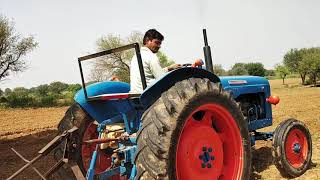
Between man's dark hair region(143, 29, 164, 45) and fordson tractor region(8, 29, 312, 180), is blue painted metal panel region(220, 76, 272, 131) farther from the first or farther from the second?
man's dark hair region(143, 29, 164, 45)

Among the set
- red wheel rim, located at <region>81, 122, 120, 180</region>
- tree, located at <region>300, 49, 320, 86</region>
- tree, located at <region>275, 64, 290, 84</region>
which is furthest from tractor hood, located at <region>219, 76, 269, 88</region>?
tree, located at <region>275, 64, 290, 84</region>

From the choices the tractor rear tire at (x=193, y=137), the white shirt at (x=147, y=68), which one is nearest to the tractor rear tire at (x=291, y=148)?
the tractor rear tire at (x=193, y=137)

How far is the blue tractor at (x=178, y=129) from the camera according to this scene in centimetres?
313

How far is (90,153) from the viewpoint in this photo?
16.2 ft

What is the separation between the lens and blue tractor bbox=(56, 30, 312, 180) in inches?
123

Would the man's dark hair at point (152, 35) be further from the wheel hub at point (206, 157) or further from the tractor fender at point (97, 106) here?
the wheel hub at point (206, 157)

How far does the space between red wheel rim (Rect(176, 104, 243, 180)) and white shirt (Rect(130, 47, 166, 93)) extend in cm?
61

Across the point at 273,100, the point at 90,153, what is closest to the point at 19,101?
the point at 90,153

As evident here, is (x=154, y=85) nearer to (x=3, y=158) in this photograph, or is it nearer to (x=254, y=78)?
(x=254, y=78)

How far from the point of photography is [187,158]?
352cm

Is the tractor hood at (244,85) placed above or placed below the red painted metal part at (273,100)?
above

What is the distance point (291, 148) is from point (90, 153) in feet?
8.81

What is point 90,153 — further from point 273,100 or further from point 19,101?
point 19,101

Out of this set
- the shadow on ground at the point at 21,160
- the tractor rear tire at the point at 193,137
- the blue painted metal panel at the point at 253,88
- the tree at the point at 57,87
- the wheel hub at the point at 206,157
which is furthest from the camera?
the tree at the point at 57,87
